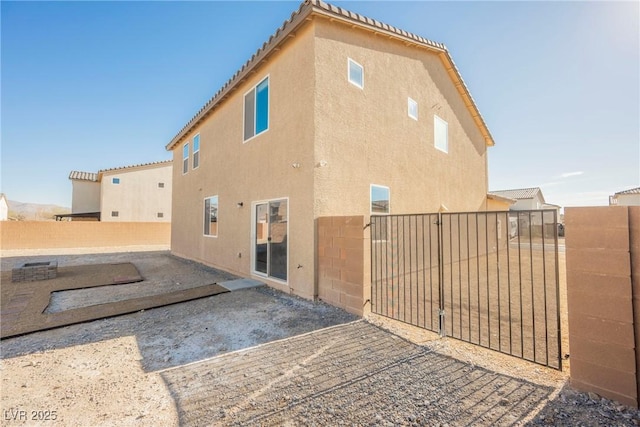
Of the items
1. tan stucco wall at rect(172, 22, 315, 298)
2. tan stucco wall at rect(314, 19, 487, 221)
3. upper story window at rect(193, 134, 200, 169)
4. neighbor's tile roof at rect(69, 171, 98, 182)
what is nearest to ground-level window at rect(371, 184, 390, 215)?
tan stucco wall at rect(314, 19, 487, 221)

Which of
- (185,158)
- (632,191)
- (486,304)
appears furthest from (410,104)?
(632,191)

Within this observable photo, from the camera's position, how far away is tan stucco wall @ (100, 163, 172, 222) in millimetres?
25312

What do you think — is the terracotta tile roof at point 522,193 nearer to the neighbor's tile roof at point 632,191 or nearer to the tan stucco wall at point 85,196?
the neighbor's tile roof at point 632,191

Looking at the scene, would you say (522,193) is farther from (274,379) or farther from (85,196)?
(85,196)

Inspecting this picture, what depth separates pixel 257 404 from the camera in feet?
9.07

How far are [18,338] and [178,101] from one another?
1387 centimetres

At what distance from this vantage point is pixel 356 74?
7359 millimetres

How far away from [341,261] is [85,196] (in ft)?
115

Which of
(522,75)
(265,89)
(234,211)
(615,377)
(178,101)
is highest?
(178,101)

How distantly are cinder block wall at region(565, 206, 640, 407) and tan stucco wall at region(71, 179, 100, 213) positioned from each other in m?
37.6

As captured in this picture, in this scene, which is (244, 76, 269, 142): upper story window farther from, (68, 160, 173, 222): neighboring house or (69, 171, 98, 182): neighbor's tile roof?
(69, 171, 98, 182): neighbor's tile roof

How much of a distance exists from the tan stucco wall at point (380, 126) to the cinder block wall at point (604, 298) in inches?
175

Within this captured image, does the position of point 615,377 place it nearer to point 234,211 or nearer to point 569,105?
point 234,211

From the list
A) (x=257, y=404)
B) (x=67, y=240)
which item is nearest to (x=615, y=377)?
(x=257, y=404)
